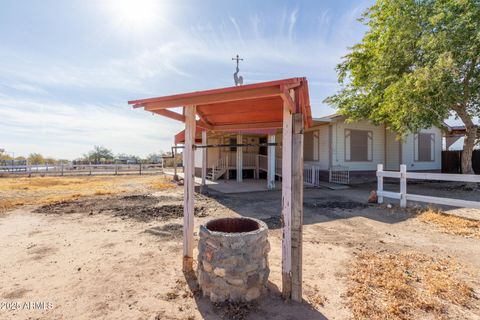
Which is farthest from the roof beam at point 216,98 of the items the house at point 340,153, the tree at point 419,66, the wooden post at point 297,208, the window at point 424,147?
the window at point 424,147

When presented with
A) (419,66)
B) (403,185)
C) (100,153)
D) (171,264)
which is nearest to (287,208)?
(171,264)

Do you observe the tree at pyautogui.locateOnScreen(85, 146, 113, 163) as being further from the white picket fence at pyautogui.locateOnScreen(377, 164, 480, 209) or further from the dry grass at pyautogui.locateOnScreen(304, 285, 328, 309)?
the dry grass at pyautogui.locateOnScreen(304, 285, 328, 309)

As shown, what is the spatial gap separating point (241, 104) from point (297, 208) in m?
1.75

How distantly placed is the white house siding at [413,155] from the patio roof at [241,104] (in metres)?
12.3

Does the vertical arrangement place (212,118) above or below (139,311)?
above

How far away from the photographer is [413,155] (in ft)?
47.8

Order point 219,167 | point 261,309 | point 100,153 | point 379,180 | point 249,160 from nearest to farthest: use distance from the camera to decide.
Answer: point 261,309 < point 379,180 < point 219,167 < point 249,160 < point 100,153

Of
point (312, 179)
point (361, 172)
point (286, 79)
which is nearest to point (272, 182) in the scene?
point (312, 179)

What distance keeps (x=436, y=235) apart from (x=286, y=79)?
14.7 feet

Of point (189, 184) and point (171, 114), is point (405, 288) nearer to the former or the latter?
point (189, 184)

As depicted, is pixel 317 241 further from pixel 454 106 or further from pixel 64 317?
pixel 454 106

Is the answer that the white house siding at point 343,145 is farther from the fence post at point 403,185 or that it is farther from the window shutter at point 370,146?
the fence post at point 403,185

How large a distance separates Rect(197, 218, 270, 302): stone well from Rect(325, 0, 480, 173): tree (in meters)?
9.18

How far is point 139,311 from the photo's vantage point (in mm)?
2514
